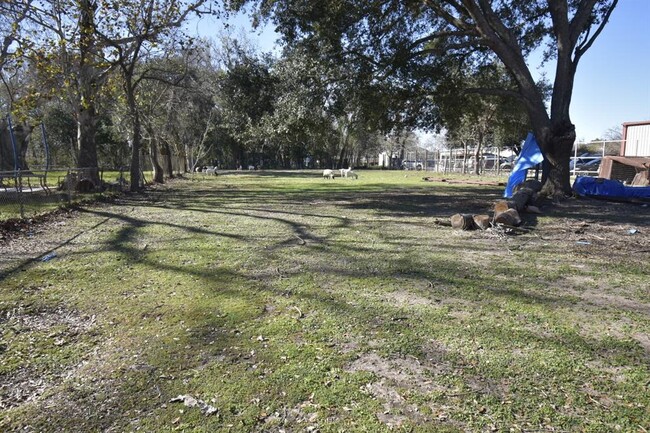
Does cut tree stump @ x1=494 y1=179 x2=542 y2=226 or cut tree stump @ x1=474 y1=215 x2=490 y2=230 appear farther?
cut tree stump @ x1=494 y1=179 x2=542 y2=226

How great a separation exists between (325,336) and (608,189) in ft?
44.2

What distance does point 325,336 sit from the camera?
367cm

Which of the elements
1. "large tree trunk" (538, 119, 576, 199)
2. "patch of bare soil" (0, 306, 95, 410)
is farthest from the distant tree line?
"patch of bare soil" (0, 306, 95, 410)

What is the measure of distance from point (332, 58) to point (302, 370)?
12309 millimetres

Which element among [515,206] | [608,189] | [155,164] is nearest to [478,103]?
[608,189]

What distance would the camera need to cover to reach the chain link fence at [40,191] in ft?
32.1

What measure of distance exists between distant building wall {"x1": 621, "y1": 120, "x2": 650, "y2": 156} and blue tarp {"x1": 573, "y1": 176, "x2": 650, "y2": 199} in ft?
35.0

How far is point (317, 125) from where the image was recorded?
14562 mm

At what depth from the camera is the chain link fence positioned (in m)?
9.78

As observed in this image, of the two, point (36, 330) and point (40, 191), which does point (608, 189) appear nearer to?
point (36, 330)

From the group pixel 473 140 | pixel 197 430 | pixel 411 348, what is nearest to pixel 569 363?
pixel 411 348

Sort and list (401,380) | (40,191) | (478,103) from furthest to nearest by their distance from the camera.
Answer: (478,103), (40,191), (401,380)

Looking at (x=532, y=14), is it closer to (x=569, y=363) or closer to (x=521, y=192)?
(x=521, y=192)

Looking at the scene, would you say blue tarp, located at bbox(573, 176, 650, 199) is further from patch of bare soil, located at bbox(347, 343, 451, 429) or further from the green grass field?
patch of bare soil, located at bbox(347, 343, 451, 429)
